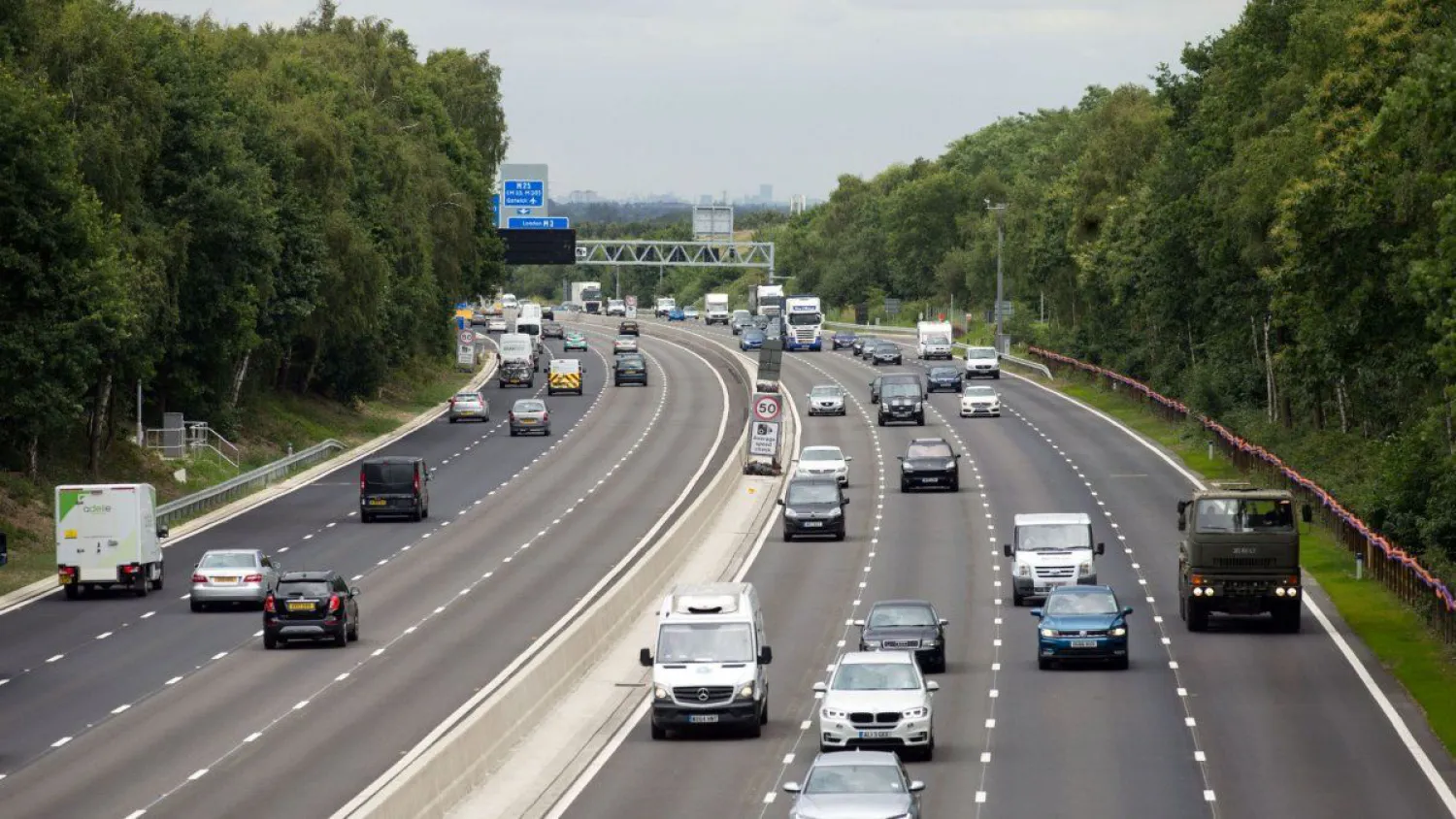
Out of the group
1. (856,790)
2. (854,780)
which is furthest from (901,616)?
(856,790)

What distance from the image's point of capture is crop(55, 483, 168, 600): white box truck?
52812mm

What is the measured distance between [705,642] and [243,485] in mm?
43924

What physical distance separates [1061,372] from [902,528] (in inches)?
2357

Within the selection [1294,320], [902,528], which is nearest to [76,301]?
[902,528]

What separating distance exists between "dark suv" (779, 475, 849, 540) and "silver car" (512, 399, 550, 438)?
3264 centimetres

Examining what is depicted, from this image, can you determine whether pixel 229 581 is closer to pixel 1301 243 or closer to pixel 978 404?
pixel 1301 243

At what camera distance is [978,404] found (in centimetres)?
9712

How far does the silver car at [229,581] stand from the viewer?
50.9m

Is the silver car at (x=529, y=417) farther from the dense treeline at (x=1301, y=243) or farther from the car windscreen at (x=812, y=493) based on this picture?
the car windscreen at (x=812, y=493)

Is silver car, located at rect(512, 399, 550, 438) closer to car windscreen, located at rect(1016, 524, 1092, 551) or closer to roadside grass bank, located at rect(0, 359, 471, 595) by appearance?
roadside grass bank, located at rect(0, 359, 471, 595)

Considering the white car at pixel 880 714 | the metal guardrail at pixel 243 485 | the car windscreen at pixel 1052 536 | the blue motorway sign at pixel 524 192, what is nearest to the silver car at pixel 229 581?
the metal guardrail at pixel 243 485

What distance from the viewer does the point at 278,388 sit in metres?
103

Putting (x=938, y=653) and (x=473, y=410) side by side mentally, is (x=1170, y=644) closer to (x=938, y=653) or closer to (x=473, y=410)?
(x=938, y=653)

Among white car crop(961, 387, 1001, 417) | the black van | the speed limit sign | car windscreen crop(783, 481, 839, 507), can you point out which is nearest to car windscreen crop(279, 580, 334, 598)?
car windscreen crop(783, 481, 839, 507)
